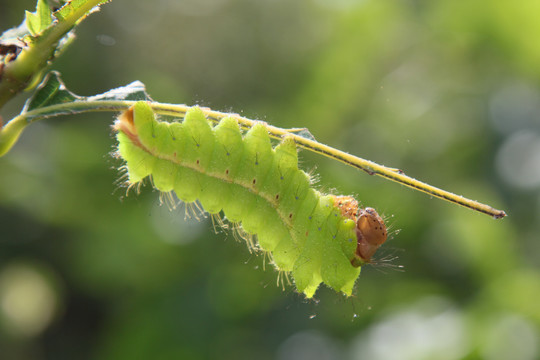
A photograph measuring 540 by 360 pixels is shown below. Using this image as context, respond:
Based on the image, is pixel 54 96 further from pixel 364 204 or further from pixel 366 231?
pixel 364 204

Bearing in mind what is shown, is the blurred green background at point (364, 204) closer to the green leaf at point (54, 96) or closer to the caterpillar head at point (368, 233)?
the caterpillar head at point (368, 233)

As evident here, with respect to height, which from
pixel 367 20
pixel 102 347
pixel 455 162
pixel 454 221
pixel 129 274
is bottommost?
pixel 102 347

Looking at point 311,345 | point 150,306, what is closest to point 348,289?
point 311,345

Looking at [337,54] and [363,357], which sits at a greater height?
[337,54]

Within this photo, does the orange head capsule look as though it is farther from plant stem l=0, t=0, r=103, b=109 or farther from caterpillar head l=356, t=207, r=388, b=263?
plant stem l=0, t=0, r=103, b=109

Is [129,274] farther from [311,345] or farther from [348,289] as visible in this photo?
[348,289]

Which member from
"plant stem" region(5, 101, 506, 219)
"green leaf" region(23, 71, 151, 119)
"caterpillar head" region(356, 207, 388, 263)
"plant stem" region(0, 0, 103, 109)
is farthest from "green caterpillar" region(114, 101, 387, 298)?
"plant stem" region(0, 0, 103, 109)

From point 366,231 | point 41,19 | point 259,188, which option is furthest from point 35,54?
point 366,231

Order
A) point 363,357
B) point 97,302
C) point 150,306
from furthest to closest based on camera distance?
point 97,302, point 150,306, point 363,357
